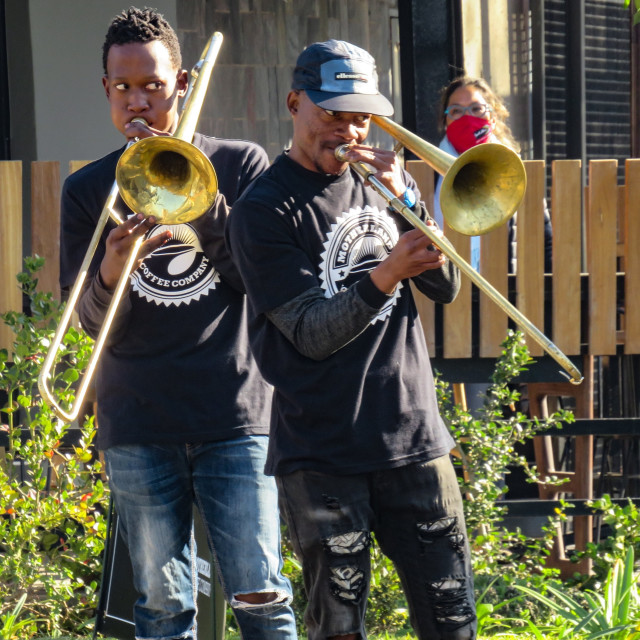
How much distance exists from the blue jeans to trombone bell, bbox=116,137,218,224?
24.8 inches

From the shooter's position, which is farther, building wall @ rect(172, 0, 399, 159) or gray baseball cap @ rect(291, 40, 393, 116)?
building wall @ rect(172, 0, 399, 159)

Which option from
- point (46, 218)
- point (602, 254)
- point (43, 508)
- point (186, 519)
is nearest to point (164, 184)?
point (186, 519)

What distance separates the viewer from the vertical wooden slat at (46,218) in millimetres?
4672

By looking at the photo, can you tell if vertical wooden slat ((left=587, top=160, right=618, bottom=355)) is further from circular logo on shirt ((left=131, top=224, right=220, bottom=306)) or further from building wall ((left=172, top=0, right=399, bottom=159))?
building wall ((left=172, top=0, right=399, bottom=159))

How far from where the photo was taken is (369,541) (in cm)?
287

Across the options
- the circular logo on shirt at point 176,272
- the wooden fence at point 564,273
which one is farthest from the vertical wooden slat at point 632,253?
the circular logo on shirt at point 176,272

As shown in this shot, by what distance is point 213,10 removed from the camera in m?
6.95

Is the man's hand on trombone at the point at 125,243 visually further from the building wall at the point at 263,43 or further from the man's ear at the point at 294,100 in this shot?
the building wall at the point at 263,43

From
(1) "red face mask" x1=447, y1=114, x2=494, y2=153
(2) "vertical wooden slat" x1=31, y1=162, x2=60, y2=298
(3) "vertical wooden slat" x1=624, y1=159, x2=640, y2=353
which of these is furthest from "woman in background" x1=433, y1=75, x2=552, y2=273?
(2) "vertical wooden slat" x1=31, y1=162, x2=60, y2=298

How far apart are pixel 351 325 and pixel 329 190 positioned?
420 mm

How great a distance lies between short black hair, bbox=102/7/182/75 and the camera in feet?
10.3

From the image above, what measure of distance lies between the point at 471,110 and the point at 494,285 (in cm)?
82

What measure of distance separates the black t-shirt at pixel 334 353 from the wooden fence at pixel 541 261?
186cm

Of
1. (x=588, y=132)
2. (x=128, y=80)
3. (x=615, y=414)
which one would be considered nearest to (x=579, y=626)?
(x=128, y=80)
